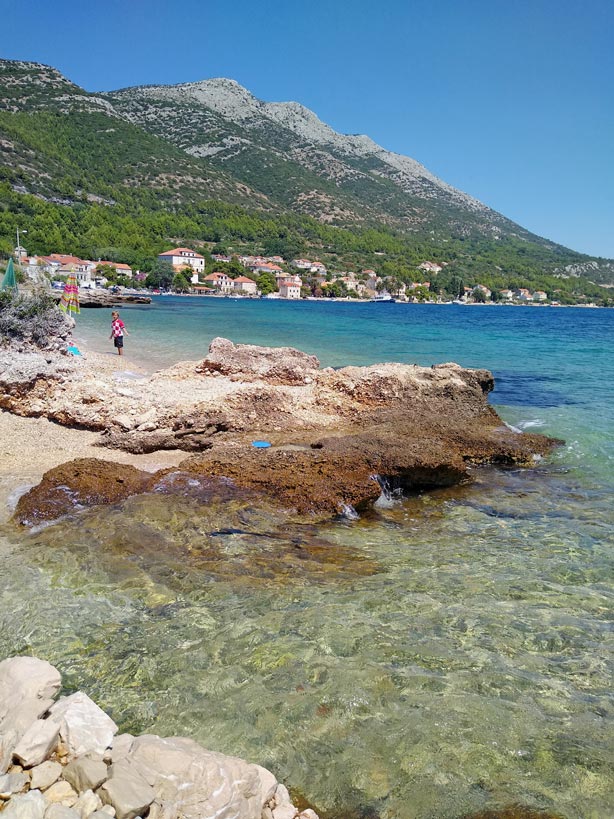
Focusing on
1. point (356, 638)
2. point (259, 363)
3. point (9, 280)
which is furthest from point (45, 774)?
point (9, 280)

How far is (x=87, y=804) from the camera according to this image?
7.72 feet

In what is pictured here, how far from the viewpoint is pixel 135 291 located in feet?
329

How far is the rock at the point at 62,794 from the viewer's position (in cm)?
238

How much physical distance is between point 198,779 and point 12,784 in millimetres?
867

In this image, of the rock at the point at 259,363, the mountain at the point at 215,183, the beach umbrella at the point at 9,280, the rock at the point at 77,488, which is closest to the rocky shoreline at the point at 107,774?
the rock at the point at 77,488

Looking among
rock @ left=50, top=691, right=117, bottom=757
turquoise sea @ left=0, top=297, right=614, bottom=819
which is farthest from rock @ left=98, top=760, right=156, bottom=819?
turquoise sea @ left=0, top=297, right=614, bottom=819

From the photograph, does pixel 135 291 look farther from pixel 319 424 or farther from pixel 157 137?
pixel 319 424

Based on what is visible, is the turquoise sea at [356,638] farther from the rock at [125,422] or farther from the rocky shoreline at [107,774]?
the rock at [125,422]

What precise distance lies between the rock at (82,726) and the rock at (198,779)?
6.8 inches

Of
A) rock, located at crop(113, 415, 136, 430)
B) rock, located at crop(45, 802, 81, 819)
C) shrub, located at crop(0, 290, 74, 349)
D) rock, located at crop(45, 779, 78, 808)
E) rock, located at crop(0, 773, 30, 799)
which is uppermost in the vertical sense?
shrub, located at crop(0, 290, 74, 349)

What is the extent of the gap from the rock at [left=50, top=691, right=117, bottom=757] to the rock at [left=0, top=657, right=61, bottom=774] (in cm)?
13

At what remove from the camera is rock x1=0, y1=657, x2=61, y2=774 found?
2.68 metres

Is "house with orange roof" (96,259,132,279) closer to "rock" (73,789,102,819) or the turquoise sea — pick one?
Answer: the turquoise sea

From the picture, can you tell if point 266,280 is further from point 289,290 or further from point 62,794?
point 62,794
